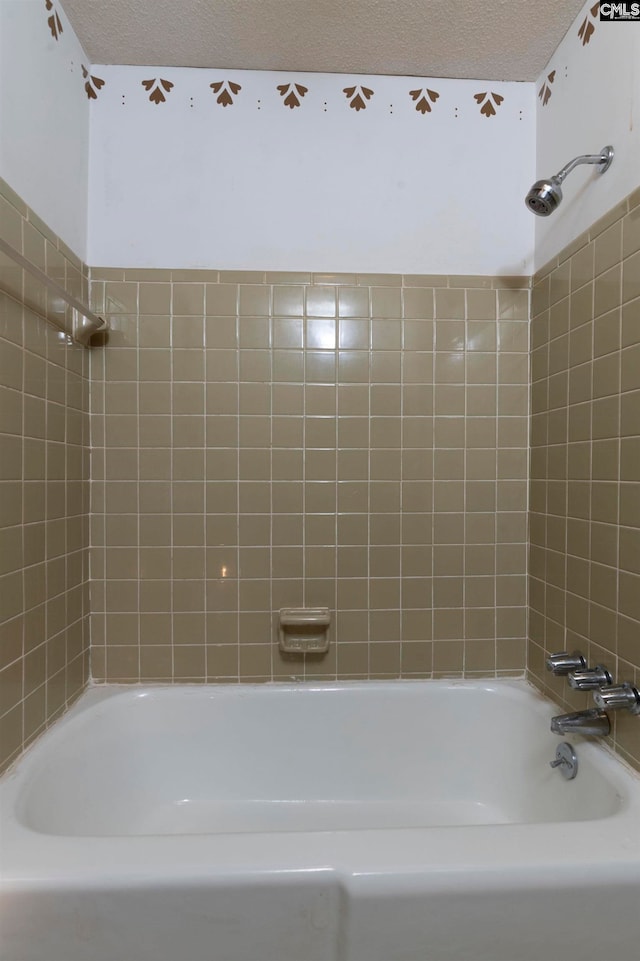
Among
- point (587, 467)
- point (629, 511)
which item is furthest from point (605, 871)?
point (587, 467)

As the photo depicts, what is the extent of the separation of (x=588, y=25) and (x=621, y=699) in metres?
1.58

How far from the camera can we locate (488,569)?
147 centimetres

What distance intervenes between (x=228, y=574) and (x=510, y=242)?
4.32 ft

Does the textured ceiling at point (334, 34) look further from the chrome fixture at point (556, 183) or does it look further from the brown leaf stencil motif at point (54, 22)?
the chrome fixture at point (556, 183)

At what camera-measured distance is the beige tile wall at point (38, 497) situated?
3.28 feet

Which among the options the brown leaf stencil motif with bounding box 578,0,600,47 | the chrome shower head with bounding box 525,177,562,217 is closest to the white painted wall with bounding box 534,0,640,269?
the brown leaf stencil motif with bounding box 578,0,600,47

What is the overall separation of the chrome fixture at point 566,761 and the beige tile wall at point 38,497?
1.24 m

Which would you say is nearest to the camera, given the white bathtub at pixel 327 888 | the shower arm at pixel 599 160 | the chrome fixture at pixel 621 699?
the white bathtub at pixel 327 888

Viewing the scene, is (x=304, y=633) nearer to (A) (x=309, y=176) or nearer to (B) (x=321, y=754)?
(B) (x=321, y=754)

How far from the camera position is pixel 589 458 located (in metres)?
1.15

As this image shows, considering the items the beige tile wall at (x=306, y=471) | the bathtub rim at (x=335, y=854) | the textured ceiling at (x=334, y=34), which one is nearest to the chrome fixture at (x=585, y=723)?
the bathtub rim at (x=335, y=854)

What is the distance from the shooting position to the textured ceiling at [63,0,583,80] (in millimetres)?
1198

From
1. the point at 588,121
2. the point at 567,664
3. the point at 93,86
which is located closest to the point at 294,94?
the point at 93,86

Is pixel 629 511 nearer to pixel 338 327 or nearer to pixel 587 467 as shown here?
pixel 587 467
